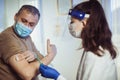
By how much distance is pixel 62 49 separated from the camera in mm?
2934

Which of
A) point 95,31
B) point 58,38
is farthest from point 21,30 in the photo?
point 58,38

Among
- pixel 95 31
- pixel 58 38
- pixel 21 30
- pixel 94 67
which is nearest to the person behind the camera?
pixel 94 67

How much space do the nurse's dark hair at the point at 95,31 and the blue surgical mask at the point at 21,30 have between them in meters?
0.50

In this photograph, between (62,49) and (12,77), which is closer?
(12,77)

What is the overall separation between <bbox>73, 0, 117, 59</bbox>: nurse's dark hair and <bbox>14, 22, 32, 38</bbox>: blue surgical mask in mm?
495

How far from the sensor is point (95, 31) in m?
1.52

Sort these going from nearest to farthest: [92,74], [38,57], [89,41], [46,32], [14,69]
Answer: [92,74] < [89,41] < [14,69] < [38,57] < [46,32]

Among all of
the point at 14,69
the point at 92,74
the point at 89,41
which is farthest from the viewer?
the point at 14,69

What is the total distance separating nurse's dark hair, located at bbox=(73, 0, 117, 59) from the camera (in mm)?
1490

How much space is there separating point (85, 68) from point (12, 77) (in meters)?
0.59

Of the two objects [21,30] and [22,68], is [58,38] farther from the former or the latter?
[22,68]

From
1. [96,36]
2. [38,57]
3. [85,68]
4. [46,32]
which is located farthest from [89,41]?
[46,32]

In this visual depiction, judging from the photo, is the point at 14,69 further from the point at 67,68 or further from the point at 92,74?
the point at 67,68

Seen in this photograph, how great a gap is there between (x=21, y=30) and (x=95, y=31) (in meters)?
0.60
